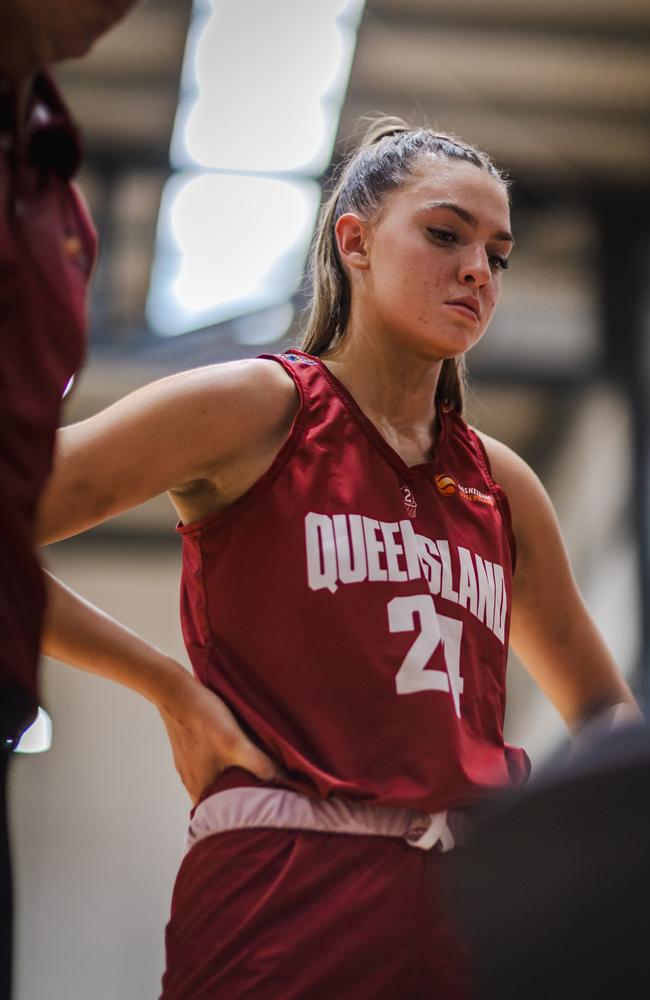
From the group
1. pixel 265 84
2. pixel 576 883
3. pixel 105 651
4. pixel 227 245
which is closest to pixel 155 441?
pixel 105 651

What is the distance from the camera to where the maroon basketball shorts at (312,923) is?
1475 millimetres

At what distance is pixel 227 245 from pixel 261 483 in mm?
5384

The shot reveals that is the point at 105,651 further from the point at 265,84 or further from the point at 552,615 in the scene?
the point at 265,84

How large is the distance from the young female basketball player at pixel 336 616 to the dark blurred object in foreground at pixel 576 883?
0.73m

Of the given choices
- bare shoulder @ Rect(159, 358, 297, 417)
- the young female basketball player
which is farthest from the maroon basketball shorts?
bare shoulder @ Rect(159, 358, 297, 417)

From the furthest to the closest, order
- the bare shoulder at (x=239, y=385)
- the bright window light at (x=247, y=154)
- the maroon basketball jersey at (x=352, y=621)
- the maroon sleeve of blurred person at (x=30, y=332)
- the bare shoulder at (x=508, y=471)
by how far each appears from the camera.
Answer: the bright window light at (x=247, y=154) < the bare shoulder at (x=508, y=471) < the bare shoulder at (x=239, y=385) < the maroon basketball jersey at (x=352, y=621) < the maroon sleeve of blurred person at (x=30, y=332)

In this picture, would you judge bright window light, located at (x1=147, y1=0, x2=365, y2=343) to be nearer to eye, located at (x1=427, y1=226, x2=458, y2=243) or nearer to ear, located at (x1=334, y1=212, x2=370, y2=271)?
ear, located at (x1=334, y1=212, x2=370, y2=271)

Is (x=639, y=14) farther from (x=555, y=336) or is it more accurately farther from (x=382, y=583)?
(x=382, y=583)

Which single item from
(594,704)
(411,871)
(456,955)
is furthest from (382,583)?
(594,704)

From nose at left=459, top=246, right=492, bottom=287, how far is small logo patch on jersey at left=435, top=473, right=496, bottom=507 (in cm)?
29

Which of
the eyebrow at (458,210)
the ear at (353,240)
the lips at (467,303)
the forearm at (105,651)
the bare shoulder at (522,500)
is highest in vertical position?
the eyebrow at (458,210)

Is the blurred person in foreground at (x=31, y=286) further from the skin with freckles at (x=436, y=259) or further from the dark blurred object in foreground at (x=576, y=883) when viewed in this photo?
the skin with freckles at (x=436, y=259)

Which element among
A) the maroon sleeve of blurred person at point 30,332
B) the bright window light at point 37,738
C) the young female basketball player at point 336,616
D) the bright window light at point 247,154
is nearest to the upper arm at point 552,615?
the young female basketball player at point 336,616

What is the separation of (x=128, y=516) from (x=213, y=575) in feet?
23.9
